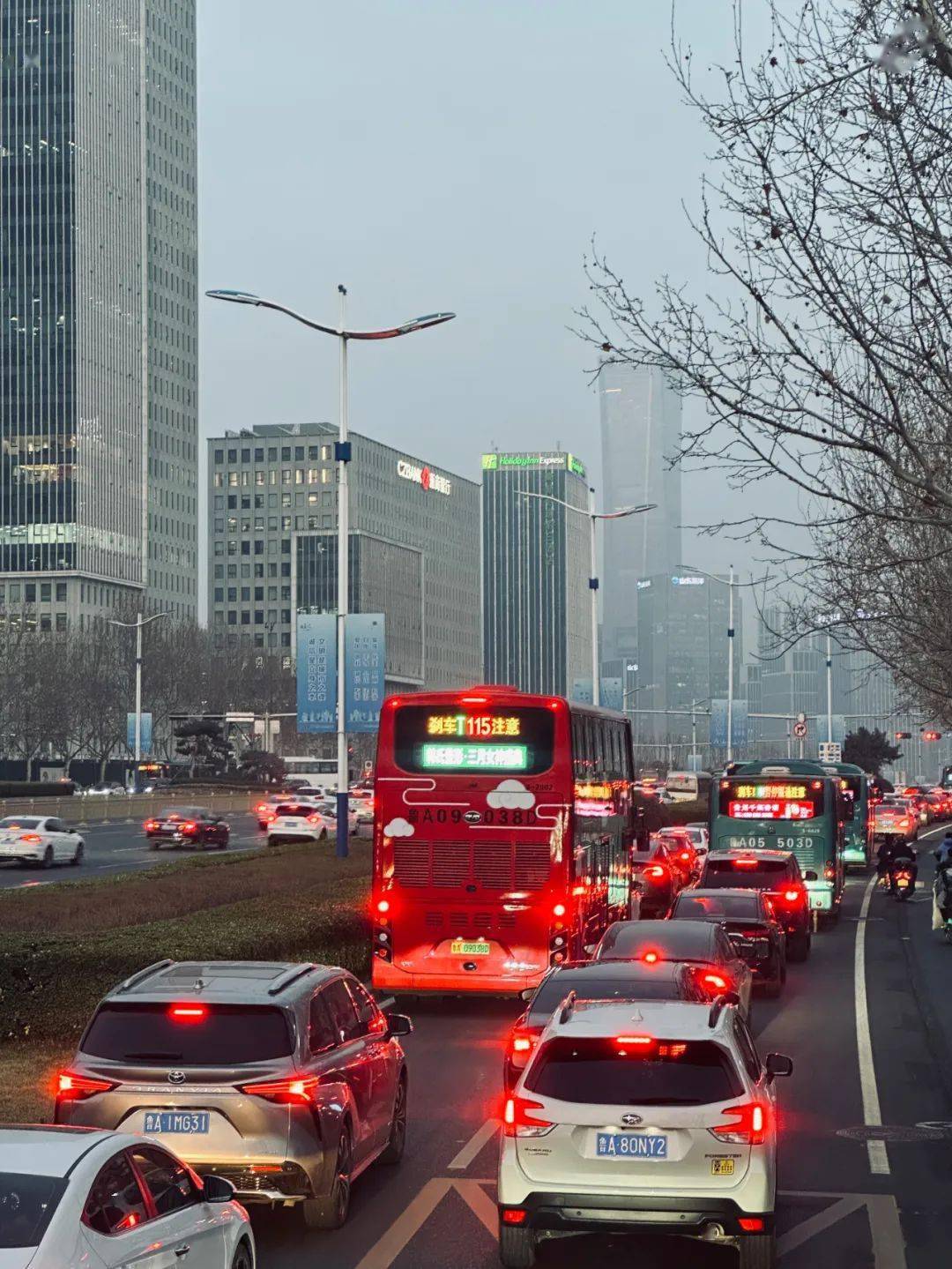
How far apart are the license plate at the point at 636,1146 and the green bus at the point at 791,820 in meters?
27.0

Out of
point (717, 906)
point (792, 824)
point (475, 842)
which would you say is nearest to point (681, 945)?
point (475, 842)

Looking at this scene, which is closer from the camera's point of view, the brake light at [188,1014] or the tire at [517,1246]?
the tire at [517,1246]

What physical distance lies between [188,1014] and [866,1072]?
961 centimetres

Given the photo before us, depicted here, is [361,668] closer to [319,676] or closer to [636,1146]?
[319,676]

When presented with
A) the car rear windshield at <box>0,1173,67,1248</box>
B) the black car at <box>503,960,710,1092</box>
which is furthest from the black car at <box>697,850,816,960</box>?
the car rear windshield at <box>0,1173,67,1248</box>

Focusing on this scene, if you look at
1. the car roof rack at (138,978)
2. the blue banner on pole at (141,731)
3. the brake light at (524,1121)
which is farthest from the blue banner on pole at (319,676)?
the blue banner on pole at (141,731)

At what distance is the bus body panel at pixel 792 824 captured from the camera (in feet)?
119

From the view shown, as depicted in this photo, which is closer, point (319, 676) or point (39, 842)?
Answer: point (319, 676)

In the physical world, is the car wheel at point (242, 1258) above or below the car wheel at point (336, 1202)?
above

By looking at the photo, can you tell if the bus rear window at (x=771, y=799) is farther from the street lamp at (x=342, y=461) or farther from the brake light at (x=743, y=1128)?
the brake light at (x=743, y=1128)

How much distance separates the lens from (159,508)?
182m

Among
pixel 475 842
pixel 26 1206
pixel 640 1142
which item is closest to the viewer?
pixel 26 1206

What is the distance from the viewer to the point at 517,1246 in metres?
9.71

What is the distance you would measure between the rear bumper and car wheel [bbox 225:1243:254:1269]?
173cm
